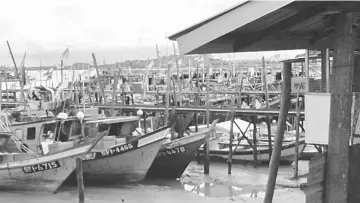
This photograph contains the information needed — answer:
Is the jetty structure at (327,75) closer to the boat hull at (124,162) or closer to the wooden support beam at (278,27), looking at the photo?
the wooden support beam at (278,27)

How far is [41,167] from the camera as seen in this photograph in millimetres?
16516

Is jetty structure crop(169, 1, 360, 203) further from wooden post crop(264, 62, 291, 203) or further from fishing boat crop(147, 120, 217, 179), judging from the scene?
fishing boat crop(147, 120, 217, 179)

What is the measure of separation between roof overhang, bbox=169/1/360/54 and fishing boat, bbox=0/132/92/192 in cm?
1135

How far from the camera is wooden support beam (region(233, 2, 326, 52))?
4.52 metres

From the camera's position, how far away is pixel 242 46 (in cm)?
570

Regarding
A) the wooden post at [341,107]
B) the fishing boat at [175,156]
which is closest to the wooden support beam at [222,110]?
the fishing boat at [175,156]

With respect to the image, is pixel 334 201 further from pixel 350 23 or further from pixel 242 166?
pixel 242 166

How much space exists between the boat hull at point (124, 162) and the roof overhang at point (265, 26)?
12.6 m

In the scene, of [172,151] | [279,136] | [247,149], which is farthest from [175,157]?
[279,136]

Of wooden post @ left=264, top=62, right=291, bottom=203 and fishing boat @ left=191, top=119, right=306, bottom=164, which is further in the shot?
fishing boat @ left=191, top=119, right=306, bottom=164

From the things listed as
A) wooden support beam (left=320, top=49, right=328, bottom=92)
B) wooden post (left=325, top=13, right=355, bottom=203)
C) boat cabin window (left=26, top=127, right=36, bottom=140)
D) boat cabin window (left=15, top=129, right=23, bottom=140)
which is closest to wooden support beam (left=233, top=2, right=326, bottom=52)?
wooden post (left=325, top=13, right=355, bottom=203)

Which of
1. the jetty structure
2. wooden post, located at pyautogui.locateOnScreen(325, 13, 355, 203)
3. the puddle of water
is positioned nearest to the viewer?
the jetty structure

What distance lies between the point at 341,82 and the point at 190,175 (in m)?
17.3

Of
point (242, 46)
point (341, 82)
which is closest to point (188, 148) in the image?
point (242, 46)
